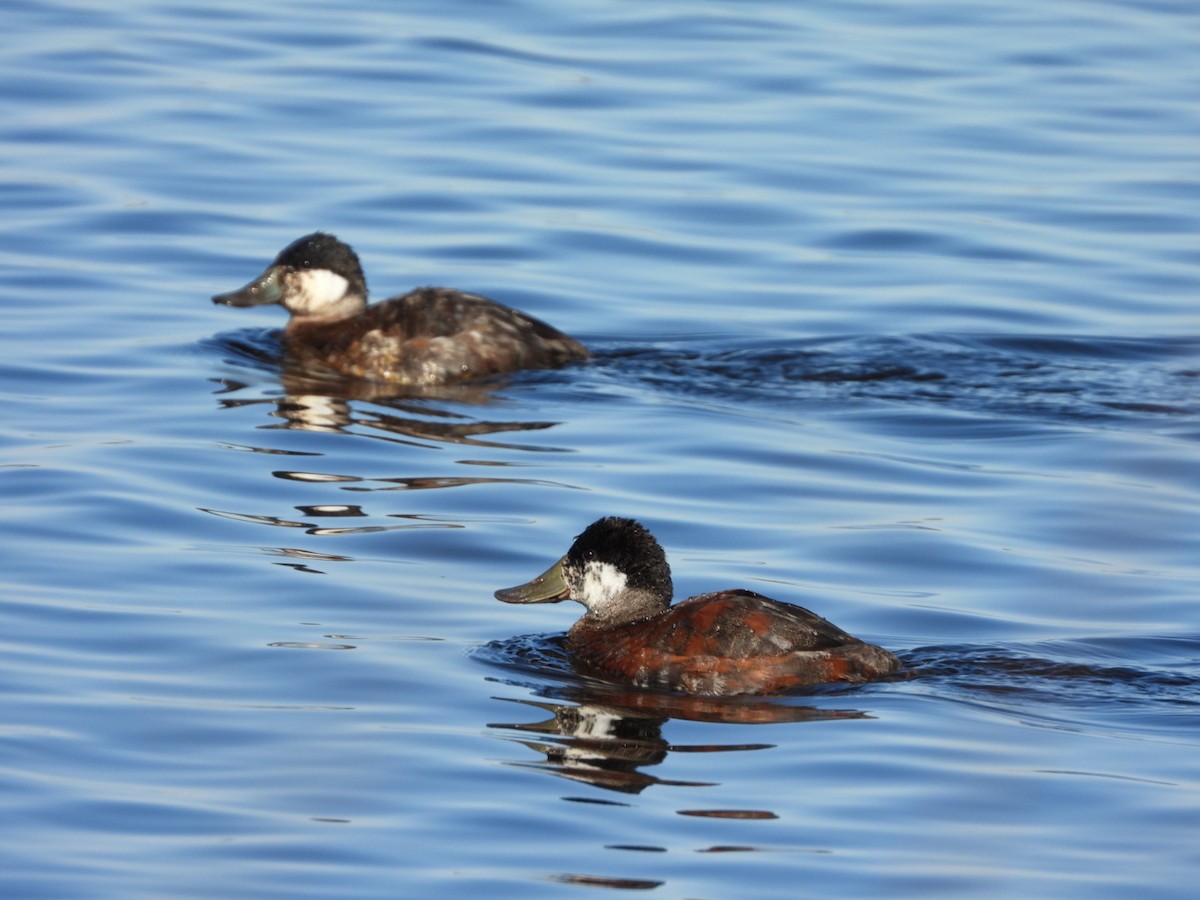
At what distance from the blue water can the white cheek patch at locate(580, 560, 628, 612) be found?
0.32m

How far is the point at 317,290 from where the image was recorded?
15242 mm

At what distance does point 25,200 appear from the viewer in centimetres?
1803

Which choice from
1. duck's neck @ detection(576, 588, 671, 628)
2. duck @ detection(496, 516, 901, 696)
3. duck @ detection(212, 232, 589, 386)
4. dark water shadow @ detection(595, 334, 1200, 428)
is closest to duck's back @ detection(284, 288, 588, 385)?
duck @ detection(212, 232, 589, 386)

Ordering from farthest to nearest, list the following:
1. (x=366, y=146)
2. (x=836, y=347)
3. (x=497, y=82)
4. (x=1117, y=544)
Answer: (x=497, y=82) → (x=366, y=146) → (x=836, y=347) → (x=1117, y=544)

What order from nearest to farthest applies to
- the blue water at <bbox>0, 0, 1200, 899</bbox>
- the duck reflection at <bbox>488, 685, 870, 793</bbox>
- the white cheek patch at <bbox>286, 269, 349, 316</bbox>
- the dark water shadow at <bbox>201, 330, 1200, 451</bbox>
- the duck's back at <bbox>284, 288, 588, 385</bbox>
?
the blue water at <bbox>0, 0, 1200, 899</bbox>
the duck reflection at <bbox>488, 685, 870, 793</bbox>
the dark water shadow at <bbox>201, 330, 1200, 451</bbox>
the duck's back at <bbox>284, 288, 588, 385</bbox>
the white cheek patch at <bbox>286, 269, 349, 316</bbox>

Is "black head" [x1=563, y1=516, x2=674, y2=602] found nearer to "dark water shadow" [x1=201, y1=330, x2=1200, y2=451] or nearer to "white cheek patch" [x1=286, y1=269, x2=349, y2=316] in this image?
"dark water shadow" [x1=201, y1=330, x2=1200, y2=451]

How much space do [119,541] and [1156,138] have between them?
1337 cm

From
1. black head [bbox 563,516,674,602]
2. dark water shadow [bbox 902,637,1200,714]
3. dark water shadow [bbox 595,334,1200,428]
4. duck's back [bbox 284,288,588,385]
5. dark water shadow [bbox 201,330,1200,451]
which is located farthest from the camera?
duck's back [bbox 284,288,588,385]

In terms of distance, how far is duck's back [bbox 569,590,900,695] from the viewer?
8406 millimetres

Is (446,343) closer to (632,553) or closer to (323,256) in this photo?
(323,256)

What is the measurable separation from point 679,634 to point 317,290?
286 inches

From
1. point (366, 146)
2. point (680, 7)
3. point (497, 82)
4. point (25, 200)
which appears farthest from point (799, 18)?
point (25, 200)

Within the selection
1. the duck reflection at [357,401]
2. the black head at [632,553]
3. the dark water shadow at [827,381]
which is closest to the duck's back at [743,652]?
the black head at [632,553]

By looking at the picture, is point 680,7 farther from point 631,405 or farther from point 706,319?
point 631,405
